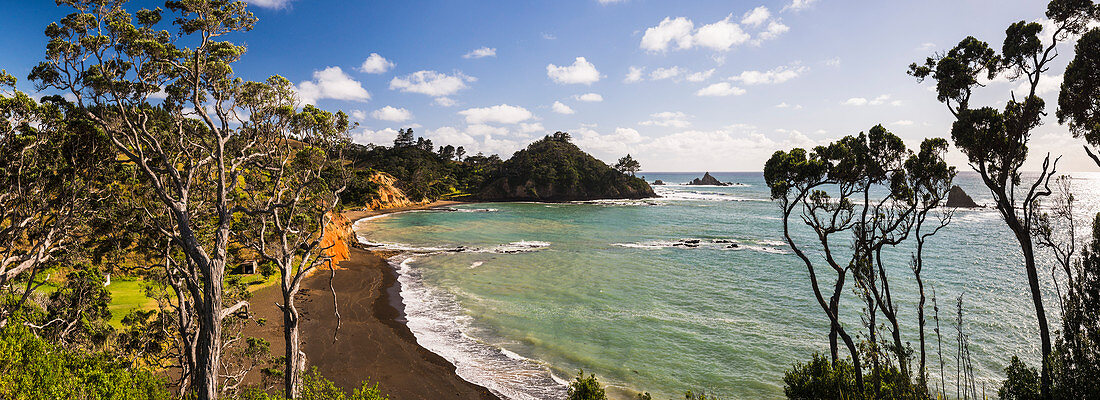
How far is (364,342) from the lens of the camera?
20.0 meters

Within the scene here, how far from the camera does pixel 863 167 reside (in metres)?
14.1

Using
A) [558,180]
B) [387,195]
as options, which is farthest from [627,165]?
[387,195]

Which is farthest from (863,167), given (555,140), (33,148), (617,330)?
(555,140)

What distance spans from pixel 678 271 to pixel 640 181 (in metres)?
102

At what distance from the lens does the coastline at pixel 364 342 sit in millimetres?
16109

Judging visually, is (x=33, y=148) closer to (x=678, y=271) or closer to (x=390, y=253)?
(x=390, y=253)

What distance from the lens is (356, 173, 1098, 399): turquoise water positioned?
17422mm

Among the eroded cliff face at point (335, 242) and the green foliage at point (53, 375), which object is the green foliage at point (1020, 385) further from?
the eroded cliff face at point (335, 242)

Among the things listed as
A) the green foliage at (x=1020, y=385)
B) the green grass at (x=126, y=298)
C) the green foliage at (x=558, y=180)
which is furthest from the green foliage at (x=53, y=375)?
the green foliage at (x=558, y=180)

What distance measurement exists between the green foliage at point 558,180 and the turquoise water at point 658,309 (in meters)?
72.1

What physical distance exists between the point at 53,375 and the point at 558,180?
11538 cm

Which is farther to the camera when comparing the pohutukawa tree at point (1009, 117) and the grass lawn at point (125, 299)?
the grass lawn at point (125, 299)

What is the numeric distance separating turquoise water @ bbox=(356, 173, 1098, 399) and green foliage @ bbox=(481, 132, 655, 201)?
72.1 metres

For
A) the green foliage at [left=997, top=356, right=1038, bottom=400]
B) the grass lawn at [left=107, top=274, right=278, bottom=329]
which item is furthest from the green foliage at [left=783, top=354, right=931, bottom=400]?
the grass lawn at [left=107, top=274, right=278, bottom=329]
